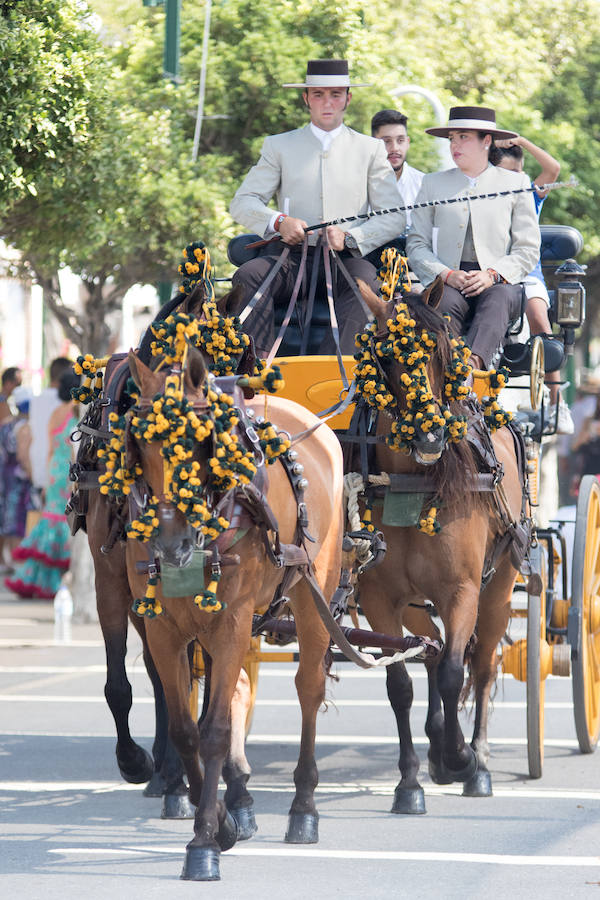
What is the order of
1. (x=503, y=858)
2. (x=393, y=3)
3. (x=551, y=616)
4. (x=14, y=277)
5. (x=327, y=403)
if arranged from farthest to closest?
(x=393, y=3), (x=14, y=277), (x=551, y=616), (x=327, y=403), (x=503, y=858)

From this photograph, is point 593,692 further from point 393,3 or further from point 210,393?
point 393,3

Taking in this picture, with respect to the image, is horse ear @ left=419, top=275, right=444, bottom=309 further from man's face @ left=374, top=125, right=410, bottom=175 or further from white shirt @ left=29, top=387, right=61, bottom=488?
white shirt @ left=29, top=387, right=61, bottom=488

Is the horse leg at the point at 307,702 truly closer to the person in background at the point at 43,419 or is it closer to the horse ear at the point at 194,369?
the horse ear at the point at 194,369

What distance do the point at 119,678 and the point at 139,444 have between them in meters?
1.80

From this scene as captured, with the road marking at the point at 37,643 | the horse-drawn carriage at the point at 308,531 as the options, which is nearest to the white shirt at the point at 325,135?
the horse-drawn carriage at the point at 308,531

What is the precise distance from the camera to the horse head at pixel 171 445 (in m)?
5.86

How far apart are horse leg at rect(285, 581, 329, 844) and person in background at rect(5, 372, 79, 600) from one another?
8.35 metres

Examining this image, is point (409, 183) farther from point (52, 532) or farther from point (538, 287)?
point (52, 532)

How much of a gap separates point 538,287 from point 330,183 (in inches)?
70.7

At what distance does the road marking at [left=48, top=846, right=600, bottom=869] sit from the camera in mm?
6637

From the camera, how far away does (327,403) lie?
8156mm

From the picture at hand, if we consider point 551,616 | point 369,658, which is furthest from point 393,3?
point 369,658

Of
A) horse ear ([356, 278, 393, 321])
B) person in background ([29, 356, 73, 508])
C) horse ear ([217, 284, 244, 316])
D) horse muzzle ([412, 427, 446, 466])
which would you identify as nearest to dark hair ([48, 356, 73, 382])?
person in background ([29, 356, 73, 508])

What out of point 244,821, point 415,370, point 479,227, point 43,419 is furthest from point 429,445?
point 43,419
